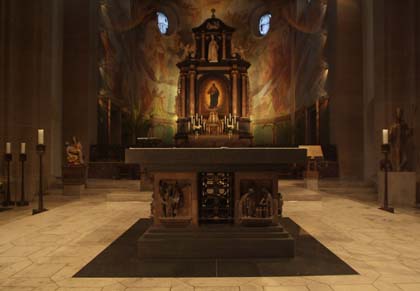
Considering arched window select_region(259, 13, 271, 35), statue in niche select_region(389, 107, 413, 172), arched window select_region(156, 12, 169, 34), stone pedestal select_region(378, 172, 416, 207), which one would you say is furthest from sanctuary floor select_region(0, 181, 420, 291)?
arched window select_region(156, 12, 169, 34)

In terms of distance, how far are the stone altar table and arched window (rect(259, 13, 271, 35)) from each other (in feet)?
61.9

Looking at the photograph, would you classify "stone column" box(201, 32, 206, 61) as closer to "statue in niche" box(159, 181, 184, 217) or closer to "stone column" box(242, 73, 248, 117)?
"stone column" box(242, 73, 248, 117)

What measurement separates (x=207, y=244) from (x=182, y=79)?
48.1 ft

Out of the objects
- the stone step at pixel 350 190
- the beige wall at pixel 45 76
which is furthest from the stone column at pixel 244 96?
the stone step at pixel 350 190

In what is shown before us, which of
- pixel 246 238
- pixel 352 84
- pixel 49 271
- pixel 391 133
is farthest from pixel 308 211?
pixel 352 84

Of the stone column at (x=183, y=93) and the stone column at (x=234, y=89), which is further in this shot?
the stone column at (x=183, y=93)

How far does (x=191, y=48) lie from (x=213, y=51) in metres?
3.77

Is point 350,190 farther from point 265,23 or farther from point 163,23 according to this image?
point 163,23

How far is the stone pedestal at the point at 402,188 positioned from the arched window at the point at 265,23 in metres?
14.8

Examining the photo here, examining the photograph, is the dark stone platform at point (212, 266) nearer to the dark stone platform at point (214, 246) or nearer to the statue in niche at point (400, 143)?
the dark stone platform at point (214, 246)

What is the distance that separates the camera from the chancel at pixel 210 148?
157 inches

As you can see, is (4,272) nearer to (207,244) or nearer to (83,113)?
(207,244)

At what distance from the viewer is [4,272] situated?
362 cm

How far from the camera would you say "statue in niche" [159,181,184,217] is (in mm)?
4180
